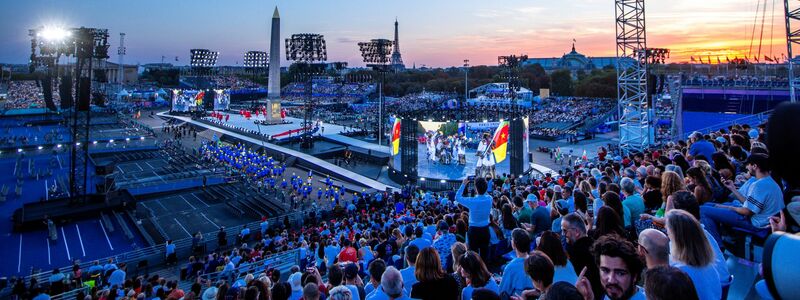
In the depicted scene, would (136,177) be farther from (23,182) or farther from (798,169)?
(798,169)

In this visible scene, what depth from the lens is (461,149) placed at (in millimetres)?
24500

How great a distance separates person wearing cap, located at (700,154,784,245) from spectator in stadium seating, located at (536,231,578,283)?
6.50ft

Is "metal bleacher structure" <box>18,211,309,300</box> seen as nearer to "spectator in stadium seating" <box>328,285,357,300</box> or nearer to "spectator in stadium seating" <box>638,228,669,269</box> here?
"spectator in stadium seating" <box>328,285,357,300</box>

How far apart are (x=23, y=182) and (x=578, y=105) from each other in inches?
2190

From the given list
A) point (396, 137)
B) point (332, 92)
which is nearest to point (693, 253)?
point (396, 137)

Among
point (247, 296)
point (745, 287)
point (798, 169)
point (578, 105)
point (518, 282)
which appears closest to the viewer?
point (798, 169)

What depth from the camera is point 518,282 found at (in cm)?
350

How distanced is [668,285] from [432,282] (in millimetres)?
1945

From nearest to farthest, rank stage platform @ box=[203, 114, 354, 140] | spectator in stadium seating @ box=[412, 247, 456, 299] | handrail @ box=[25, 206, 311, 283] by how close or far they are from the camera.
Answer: spectator in stadium seating @ box=[412, 247, 456, 299]
handrail @ box=[25, 206, 311, 283]
stage platform @ box=[203, 114, 354, 140]

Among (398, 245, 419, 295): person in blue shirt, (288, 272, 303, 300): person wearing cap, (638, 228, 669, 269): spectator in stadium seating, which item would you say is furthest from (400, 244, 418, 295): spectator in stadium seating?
(638, 228, 669, 269): spectator in stadium seating

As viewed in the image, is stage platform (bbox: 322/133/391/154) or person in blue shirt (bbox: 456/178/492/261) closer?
person in blue shirt (bbox: 456/178/492/261)

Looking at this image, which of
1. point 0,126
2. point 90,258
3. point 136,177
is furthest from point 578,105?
point 0,126

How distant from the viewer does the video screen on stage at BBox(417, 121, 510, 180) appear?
23.2m

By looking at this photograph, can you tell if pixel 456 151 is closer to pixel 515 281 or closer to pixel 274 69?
pixel 515 281
